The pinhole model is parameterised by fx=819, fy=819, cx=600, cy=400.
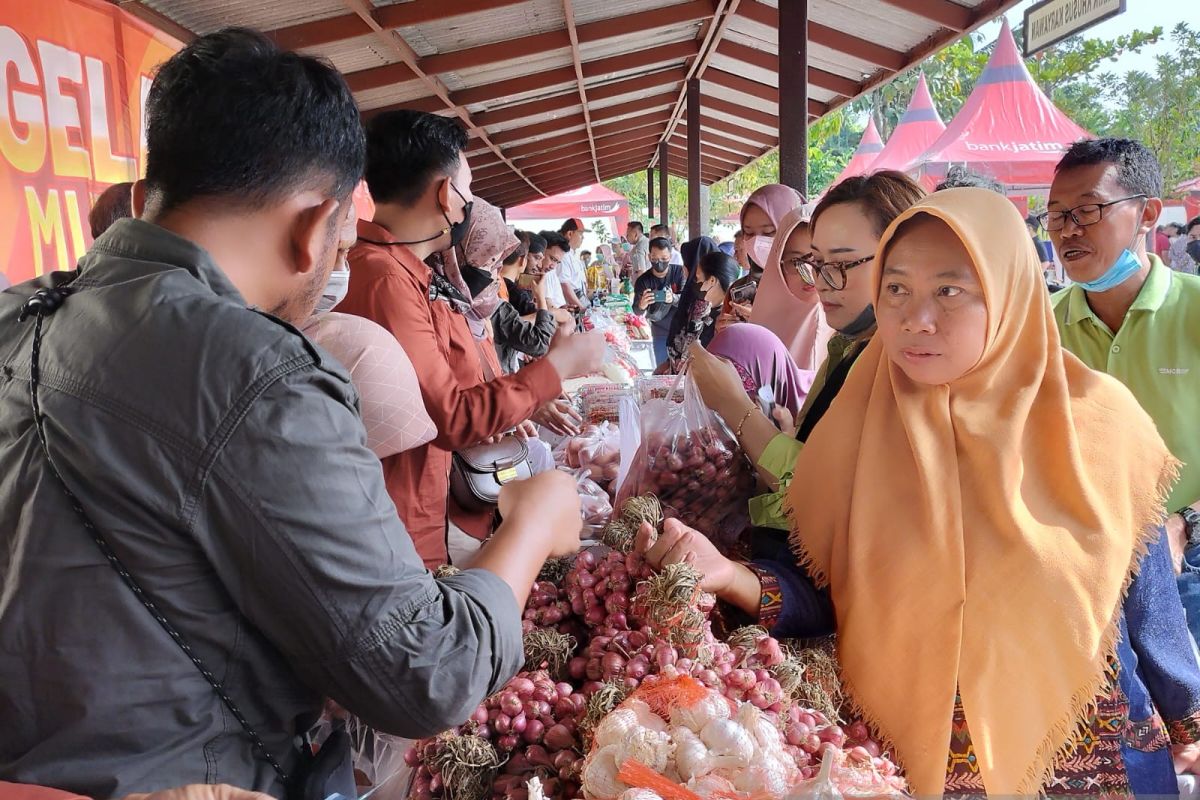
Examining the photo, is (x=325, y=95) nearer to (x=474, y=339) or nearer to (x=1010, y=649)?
(x=1010, y=649)

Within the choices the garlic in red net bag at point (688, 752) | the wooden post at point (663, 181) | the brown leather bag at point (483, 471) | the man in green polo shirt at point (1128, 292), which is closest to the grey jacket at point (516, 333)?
the brown leather bag at point (483, 471)

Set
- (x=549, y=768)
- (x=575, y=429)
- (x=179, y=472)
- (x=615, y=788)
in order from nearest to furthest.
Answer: (x=179, y=472), (x=615, y=788), (x=549, y=768), (x=575, y=429)

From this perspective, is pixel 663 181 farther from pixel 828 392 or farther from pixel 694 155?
pixel 828 392

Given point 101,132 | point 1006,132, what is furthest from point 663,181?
point 101,132

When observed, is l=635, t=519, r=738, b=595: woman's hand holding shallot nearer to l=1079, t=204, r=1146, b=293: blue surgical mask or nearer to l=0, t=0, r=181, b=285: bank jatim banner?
l=1079, t=204, r=1146, b=293: blue surgical mask

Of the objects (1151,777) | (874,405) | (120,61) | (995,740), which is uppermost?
(120,61)

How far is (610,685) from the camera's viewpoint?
1307 mm

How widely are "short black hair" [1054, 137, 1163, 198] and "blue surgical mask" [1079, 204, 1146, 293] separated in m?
0.17

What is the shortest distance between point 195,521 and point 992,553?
1.32 meters

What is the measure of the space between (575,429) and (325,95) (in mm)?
1711

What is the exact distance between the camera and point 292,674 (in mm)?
930

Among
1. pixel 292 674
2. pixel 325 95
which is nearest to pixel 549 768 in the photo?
pixel 292 674

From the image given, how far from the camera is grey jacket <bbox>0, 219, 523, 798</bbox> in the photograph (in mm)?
807

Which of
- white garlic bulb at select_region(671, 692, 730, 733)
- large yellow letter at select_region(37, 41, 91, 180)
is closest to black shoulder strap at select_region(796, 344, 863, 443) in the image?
white garlic bulb at select_region(671, 692, 730, 733)
